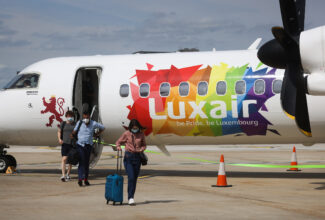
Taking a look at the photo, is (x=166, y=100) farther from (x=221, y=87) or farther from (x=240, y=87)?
(x=240, y=87)

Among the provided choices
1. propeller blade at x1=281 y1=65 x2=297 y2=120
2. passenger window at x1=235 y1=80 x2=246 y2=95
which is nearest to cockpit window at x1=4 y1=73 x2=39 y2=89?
passenger window at x1=235 y1=80 x2=246 y2=95

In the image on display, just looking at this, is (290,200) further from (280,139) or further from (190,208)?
(280,139)

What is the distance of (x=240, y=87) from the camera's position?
59.3 ft

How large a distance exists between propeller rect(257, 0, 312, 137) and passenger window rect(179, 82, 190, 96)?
4257 millimetres

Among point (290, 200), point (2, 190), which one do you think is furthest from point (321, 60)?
point (2, 190)

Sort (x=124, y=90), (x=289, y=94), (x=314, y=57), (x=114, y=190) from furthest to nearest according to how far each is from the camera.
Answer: (x=124, y=90)
(x=289, y=94)
(x=314, y=57)
(x=114, y=190)

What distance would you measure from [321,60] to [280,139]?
5.23 m

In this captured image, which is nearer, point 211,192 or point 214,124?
point 211,192

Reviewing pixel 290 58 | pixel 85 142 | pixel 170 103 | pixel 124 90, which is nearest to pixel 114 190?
pixel 85 142

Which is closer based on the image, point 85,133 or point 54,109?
point 85,133

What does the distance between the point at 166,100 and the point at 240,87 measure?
2564mm

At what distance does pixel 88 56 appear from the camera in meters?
20.8

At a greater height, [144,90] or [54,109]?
[144,90]

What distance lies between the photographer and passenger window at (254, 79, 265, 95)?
17.8 meters
